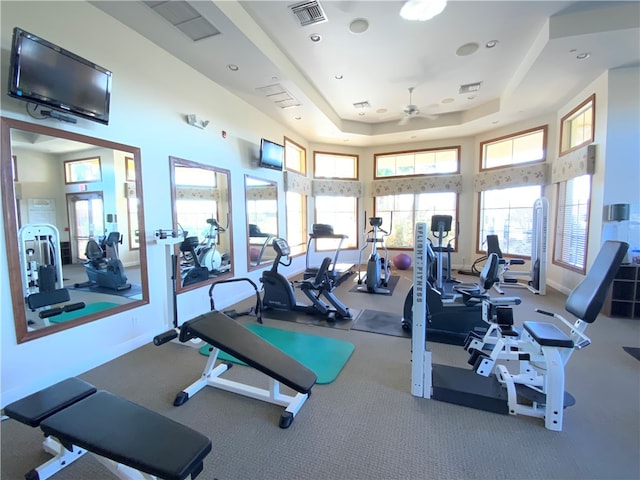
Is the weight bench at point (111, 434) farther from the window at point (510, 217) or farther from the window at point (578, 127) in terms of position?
the window at point (510, 217)

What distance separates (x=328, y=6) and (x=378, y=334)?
3948 millimetres

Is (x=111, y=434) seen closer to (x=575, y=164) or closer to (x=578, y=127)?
(x=575, y=164)

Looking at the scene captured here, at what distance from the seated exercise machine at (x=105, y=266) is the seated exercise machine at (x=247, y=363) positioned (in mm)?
1509

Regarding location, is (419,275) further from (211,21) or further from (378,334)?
(211,21)

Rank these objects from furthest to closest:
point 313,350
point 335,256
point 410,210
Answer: point 410,210 → point 335,256 → point 313,350

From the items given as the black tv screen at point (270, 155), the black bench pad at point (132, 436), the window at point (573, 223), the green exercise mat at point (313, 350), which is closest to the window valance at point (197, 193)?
the black tv screen at point (270, 155)

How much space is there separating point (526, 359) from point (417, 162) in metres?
6.76

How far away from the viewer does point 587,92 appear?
470cm

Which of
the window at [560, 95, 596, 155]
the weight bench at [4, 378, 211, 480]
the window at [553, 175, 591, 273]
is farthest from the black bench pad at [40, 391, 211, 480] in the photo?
the window at [560, 95, 596, 155]

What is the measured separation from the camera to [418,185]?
779cm

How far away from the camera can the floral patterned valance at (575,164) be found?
176 inches

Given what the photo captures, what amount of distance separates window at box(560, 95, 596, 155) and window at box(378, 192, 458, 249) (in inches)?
101

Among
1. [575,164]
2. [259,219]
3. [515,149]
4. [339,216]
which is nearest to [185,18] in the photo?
[259,219]

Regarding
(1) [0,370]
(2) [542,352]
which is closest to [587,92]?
(2) [542,352]
